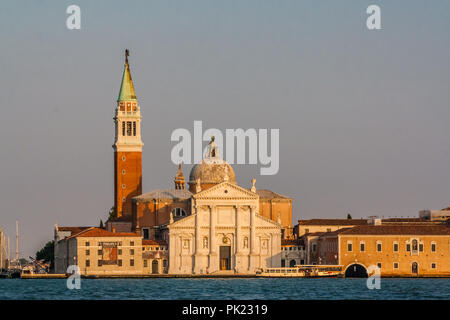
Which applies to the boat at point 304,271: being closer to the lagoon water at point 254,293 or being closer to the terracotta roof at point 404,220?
the terracotta roof at point 404,220

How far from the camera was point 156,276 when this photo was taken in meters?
94.4

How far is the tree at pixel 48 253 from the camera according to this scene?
116m

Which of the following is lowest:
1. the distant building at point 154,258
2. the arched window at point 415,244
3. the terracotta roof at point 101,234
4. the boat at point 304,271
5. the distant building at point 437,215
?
the boat at point 304,271

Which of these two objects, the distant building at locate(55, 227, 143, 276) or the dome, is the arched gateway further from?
the distant building at locate(55, 227, 143, 276)

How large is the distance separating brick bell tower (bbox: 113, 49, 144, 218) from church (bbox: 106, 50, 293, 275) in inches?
16.0

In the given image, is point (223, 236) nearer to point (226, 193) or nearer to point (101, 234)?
point (226, 193)

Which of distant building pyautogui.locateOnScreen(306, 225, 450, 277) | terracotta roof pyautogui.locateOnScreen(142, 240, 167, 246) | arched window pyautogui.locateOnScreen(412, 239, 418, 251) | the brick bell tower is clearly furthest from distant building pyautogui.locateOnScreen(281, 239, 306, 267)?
the brick bell tower

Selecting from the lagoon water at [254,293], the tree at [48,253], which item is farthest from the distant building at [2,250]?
the lagoon water at [254,293]

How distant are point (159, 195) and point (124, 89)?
11726 millimetres

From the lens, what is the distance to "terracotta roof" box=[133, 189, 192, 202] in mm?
102231
